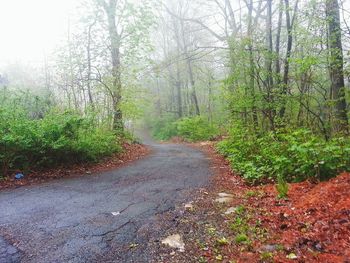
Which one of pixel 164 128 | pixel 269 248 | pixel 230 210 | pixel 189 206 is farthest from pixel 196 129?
pixel 269 248

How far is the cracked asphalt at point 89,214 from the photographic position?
3240 millimetres

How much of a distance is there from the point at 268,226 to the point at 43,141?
6.06m

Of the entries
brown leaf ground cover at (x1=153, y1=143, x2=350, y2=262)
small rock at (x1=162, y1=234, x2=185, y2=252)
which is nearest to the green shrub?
brown leaf ground cover at (x1=153, y1=143, x2=350, y2=262)

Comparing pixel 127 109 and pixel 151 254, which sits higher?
pixel 127 109

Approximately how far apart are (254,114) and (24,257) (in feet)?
31.7

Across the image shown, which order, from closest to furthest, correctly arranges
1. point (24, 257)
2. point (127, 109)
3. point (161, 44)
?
point (24, 257) → point (127, 109) → point (161, 44)

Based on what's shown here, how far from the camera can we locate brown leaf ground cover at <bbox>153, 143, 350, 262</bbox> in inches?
118

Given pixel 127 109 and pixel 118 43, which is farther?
pixel 118 43

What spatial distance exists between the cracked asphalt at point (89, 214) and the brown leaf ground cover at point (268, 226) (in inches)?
16.8

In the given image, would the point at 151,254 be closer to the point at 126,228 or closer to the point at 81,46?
the point at 126,228

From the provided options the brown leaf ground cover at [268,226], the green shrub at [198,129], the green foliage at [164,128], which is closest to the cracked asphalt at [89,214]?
the brown leaf ground cover at [268,226]

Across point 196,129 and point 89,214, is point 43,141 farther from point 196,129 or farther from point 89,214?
point 196,129

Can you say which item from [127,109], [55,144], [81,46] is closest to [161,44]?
[81,46]

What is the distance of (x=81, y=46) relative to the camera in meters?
14.2
